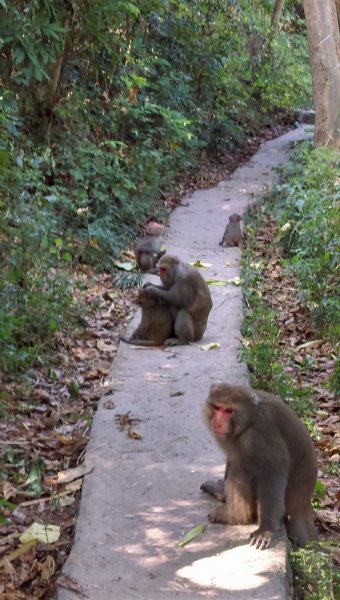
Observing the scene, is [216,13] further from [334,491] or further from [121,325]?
[334,491]

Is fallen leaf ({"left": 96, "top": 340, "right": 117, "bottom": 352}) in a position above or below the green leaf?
above

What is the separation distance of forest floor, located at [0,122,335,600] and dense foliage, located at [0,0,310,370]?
380 millimetres

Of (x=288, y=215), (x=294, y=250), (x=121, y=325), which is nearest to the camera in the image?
(x=121, y=325)

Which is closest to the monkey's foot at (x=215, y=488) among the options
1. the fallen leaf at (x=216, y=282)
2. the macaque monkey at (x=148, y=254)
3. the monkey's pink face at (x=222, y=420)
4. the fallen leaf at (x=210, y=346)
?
the monkey's pink face at (x=222, y=420)

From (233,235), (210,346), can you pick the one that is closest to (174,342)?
(210,346)

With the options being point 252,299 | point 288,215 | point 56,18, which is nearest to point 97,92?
point 56,18

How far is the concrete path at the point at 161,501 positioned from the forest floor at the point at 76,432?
0.04 ft

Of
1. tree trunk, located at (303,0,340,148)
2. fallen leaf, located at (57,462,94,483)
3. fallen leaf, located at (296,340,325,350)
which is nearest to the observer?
fallen leaf, located at (57,462,94,483)

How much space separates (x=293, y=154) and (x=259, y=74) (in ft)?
12.8

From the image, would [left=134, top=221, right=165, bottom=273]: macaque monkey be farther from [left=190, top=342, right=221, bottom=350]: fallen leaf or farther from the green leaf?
[left=190, top=342, right=221, bottom=350]: fallen leaf

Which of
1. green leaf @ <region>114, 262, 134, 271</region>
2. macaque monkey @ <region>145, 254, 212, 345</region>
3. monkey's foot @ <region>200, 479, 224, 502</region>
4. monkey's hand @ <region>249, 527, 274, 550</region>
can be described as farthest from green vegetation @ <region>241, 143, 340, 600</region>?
green leaf @ <region>114, 262, 134, 271</region>

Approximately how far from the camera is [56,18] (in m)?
10.1

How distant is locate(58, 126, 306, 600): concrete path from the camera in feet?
12.5

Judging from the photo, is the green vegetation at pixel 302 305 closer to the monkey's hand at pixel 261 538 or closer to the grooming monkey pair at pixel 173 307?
the monkey's hand at pixel 261 538
